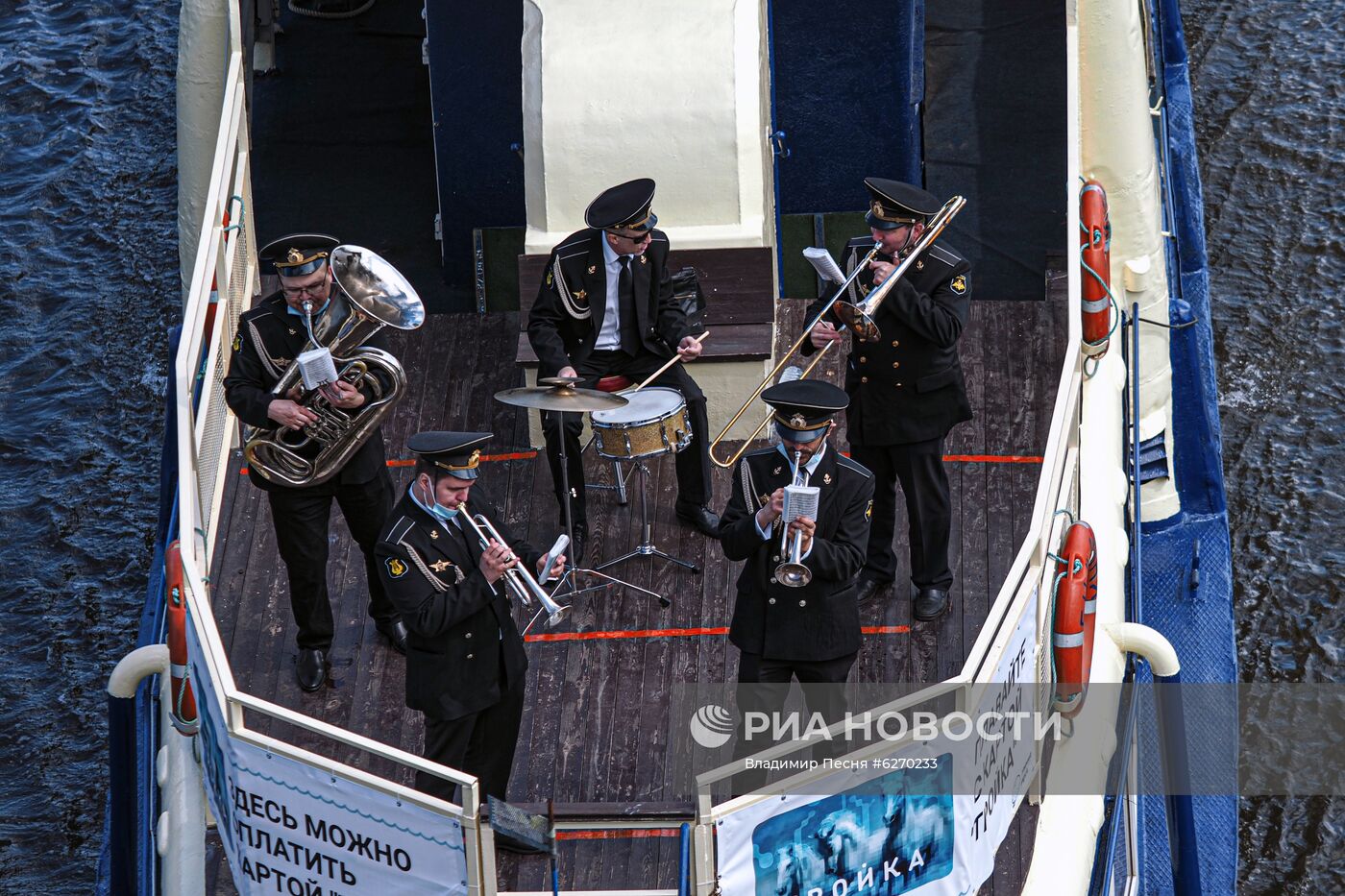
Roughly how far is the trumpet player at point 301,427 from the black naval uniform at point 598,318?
1034 millimetres

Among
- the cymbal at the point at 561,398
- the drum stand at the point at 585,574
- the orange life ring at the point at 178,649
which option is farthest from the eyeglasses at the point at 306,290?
the drum stand at the point at 585,574

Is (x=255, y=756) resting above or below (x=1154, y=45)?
below

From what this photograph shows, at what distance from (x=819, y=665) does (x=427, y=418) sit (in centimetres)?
443

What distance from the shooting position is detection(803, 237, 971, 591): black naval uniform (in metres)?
9.70

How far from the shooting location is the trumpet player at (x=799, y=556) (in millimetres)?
8469

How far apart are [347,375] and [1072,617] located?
3.71 m

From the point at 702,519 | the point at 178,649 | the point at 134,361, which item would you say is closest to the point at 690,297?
the point at 702,519

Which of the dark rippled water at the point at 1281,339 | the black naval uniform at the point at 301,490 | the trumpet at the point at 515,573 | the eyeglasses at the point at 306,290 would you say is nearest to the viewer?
the trumpet at the point at 515,573

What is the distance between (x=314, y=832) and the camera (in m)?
7.77

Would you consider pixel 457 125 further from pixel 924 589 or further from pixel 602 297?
pixel 924 589

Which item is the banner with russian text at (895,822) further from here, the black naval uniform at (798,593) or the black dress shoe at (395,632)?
the black dress shoe at (395,632)

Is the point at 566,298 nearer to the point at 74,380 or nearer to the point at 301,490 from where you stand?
the point at 301,490

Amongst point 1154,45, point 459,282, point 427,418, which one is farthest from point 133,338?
point 1154,45

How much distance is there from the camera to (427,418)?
1230cm
